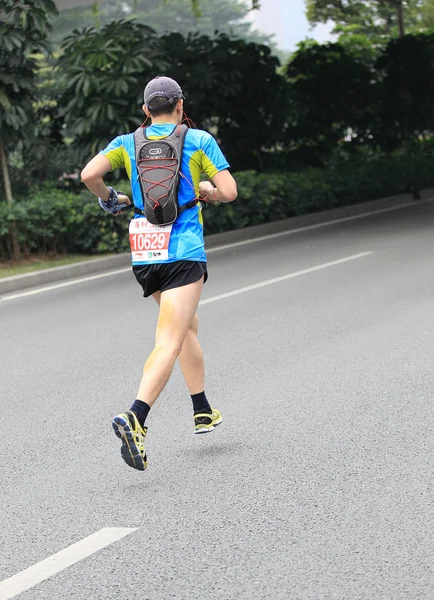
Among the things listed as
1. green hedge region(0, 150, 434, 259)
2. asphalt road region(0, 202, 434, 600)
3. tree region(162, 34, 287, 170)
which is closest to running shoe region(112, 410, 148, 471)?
asphalt road region(0, 202, 434, 600)

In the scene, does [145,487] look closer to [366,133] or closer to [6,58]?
[6,58]

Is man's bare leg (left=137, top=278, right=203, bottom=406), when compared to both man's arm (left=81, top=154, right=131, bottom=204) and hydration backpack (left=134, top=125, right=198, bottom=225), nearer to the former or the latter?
hydration backpack (left=134, top=125, right=198, bottom=225)

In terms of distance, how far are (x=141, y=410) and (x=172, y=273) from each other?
0.72 metres

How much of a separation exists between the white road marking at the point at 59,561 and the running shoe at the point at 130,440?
0.45 meters

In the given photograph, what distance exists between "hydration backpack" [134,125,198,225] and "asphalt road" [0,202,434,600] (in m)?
1.27

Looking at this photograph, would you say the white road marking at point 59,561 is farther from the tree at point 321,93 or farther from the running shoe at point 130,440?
the tree at point 321,93

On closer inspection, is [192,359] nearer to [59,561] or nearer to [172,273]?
[172,273]

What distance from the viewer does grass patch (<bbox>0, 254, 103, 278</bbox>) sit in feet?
44.3

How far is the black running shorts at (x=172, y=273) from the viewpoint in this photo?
Result: 5.23 metres

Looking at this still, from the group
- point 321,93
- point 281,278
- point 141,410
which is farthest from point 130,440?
point 321,93

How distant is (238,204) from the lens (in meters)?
17.0

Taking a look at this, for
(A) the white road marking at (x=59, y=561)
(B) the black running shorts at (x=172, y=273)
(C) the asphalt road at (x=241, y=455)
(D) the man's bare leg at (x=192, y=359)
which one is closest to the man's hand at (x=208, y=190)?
(B) the black running shorts at (x=172, y=273)

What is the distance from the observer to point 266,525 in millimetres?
4348

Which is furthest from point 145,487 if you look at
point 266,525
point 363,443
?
point 363,443
